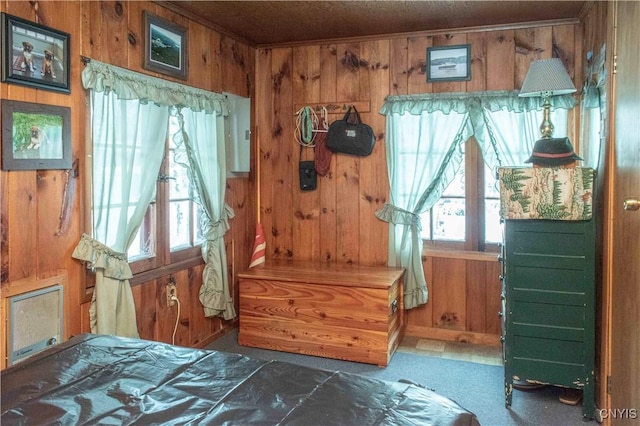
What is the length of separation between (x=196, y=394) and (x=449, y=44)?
10.4ft

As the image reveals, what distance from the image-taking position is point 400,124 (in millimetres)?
3721

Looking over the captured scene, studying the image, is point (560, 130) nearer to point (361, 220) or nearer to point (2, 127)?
point (361, 220)

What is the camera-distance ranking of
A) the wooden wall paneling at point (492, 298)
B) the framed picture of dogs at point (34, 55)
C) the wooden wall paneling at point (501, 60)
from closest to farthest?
1. the framed picture of dogs at point (34, 55)
2. the wooden wall paneling at point (501, 60)
3. the wooden wall paneling at point (492, 298)

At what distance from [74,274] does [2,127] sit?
0.79 metres

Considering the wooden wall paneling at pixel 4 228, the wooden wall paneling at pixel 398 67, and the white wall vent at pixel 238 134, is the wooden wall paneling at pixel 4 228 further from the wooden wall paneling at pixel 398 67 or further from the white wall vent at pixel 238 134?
the wooden wall paneling at pixel 398 67

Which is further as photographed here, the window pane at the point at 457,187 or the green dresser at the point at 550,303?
the window pane at the point at 457,187

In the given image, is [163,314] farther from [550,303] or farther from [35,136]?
[550,303]

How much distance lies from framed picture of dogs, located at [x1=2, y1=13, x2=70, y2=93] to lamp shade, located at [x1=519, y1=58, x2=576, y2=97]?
256cm

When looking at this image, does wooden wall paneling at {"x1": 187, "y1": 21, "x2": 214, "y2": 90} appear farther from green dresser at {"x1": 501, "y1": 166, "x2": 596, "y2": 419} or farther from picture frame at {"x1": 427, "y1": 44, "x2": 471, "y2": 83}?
green dresser at {"x1": 501, "y1": 166, "x2": 596, "y2": 419}

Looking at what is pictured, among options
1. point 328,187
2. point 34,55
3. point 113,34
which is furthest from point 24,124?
point 328,187

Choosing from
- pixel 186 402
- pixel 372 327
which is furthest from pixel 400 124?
pixel 186 402

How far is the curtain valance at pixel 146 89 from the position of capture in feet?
8.18

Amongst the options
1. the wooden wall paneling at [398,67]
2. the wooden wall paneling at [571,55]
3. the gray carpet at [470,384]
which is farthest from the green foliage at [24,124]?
the wooden wall paneling at [571,55]

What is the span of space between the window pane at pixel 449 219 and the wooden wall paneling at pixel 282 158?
1.20m
